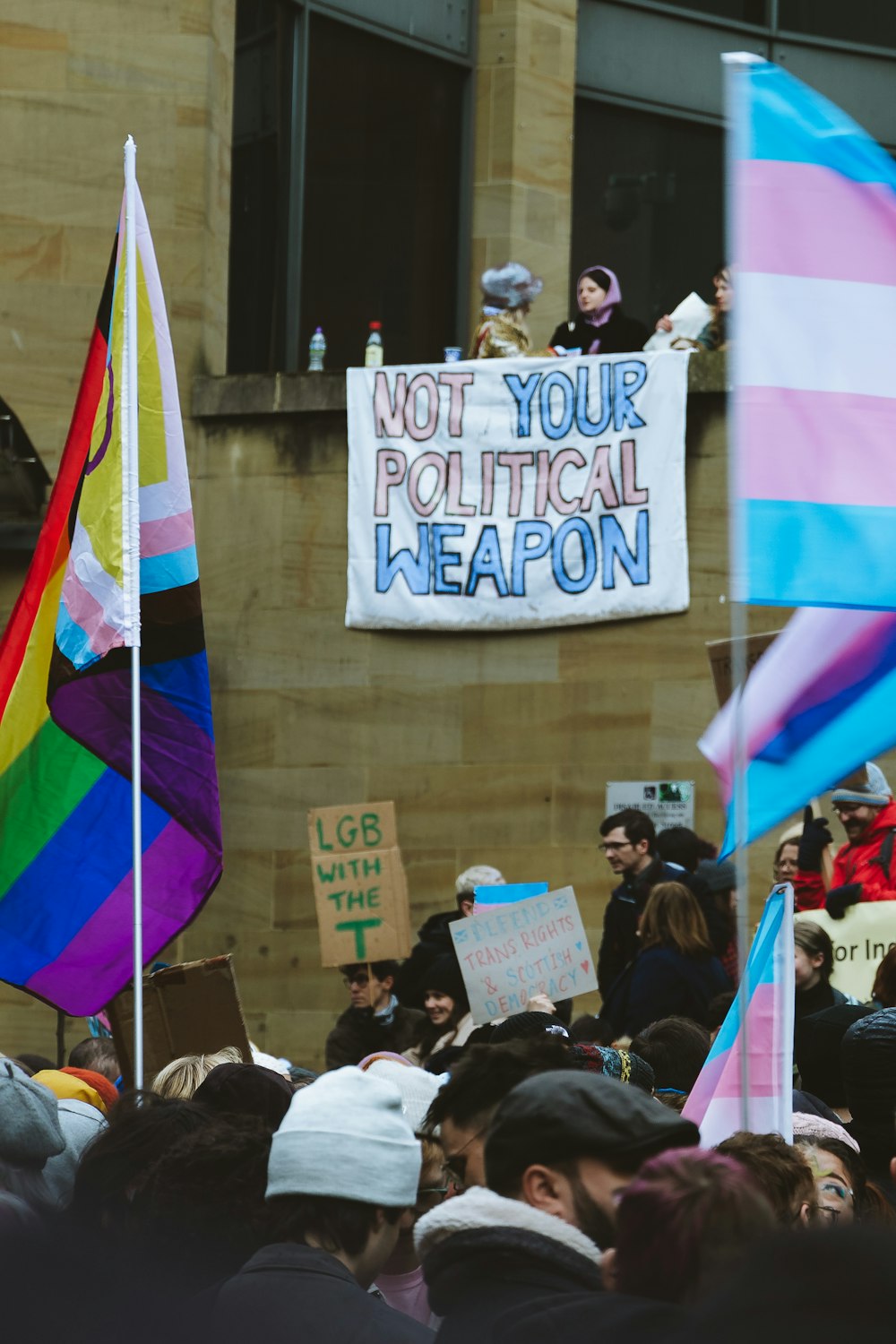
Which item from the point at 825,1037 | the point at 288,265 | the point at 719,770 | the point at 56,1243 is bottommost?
the point at 825,1037

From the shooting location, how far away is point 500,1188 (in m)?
2.89

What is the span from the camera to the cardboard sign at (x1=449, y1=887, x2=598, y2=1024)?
8328mm

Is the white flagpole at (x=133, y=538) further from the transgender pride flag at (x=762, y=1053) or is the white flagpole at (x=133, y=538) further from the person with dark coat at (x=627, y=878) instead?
the person with dark coat at (x=627, y=878)

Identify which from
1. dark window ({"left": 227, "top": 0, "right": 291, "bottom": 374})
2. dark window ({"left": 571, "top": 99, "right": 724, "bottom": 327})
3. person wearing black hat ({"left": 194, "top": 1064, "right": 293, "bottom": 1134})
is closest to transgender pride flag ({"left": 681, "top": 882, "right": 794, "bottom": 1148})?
person wearing black hat ({"left": 194, "top": 1064, "right": 293, "bottom": 1134})

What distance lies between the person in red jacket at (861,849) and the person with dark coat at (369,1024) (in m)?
1.89

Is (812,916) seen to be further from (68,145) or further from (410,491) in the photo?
(68,145)

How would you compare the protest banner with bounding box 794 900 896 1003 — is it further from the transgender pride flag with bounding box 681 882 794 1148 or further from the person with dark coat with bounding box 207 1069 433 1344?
the person with dark coat with bounding box 207 1069 433 1344

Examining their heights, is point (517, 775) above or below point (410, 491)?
below

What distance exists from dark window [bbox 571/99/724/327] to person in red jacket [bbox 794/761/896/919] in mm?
8087

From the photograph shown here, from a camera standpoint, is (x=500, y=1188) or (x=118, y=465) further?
(x=118, y=465)

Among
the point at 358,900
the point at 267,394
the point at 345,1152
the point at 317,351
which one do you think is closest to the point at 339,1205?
the point at 345,1152

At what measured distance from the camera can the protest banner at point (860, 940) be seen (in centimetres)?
809

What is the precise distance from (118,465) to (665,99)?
435 inches

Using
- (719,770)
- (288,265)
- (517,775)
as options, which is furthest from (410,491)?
(719,770)
